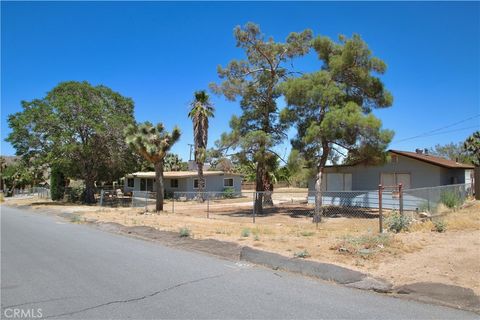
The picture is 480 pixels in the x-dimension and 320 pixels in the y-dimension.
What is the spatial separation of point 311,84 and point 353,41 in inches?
126

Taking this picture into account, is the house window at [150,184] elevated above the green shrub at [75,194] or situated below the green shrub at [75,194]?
above

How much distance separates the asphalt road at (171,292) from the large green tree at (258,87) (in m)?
15.1

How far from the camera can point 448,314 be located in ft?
18.5

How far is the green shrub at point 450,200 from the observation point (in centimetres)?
1764

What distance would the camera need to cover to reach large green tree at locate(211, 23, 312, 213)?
24453mm

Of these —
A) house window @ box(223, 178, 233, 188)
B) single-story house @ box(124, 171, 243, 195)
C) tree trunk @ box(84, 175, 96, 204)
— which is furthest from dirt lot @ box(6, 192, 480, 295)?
house window @ box(223, 178, 233, 188)

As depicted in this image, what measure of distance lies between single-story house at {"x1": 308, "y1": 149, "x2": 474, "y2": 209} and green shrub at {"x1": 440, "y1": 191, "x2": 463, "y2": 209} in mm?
4562

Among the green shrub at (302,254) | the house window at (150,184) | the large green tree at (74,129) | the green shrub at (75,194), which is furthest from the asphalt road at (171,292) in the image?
the house window at (150,184)

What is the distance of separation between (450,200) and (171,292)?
1504 centimetres

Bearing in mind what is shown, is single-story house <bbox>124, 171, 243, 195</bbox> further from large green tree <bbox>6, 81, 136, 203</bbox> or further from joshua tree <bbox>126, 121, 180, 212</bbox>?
joshua tree <bbox>126, 121, 180, 212</bbox>

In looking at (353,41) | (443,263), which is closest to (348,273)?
(443,263)

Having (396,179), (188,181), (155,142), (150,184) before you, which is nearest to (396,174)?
(396,179)

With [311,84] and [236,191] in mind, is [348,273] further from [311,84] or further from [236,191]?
[236,191]

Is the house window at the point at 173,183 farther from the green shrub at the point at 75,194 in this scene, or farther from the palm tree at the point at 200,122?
the green shrub at the point at 75,194
